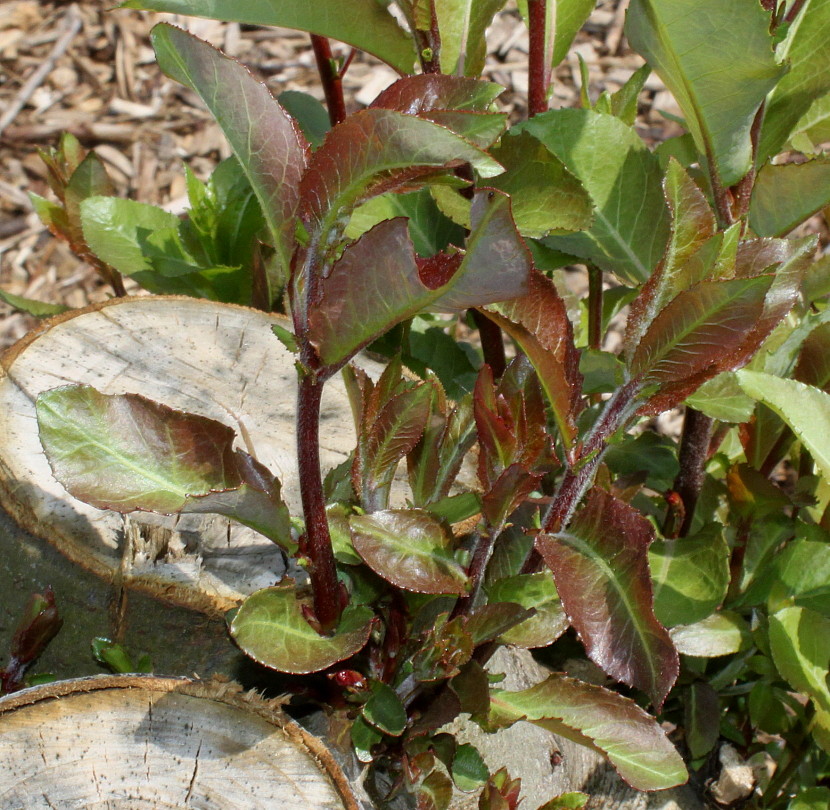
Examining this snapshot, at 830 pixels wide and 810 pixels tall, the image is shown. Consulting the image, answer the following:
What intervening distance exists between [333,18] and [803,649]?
113 cm

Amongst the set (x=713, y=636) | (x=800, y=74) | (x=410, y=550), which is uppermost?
(x=800, y=74)

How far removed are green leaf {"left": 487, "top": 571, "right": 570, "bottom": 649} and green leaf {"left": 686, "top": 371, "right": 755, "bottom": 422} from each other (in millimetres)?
329

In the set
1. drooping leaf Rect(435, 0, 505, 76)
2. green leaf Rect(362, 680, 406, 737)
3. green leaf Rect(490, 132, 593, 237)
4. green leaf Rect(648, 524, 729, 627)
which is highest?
drooping leaf Rect(435, 0, 505, 76)

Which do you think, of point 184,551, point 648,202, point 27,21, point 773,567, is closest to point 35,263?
point 27,21

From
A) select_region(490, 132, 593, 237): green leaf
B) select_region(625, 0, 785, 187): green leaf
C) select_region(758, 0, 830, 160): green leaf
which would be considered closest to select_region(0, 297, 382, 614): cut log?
select_region(490, 132, 593, 237): green leaf

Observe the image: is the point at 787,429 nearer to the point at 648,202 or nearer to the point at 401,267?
the point at 648,202

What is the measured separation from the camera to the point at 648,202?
1440 mm

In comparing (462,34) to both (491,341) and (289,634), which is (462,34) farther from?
(289,634)

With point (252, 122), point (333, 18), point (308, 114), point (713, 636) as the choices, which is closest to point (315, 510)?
point (252, 122)

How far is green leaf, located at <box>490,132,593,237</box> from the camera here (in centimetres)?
137

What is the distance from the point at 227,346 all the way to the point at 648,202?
74cm

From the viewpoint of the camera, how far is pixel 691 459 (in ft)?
5.44

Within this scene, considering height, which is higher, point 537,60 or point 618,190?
point 537,60

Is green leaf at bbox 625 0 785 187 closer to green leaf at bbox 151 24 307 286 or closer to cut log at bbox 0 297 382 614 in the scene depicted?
green leaf at bbox 151 24 307 286
